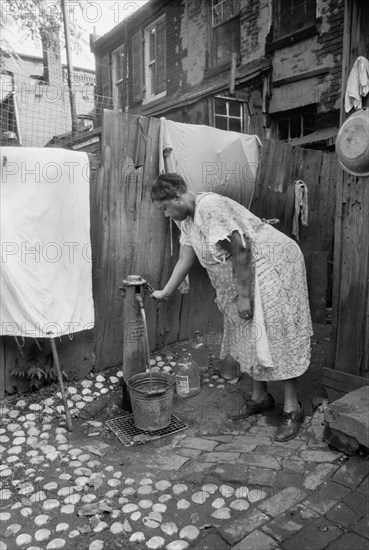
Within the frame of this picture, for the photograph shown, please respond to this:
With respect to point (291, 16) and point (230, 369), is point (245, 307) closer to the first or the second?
point (230, 369)

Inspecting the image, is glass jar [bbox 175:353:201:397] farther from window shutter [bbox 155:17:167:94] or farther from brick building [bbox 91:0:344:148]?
window shutter [bbox 155:17:167:94]

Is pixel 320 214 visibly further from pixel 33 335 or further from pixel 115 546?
pixel 115 546

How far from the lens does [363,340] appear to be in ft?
11.5

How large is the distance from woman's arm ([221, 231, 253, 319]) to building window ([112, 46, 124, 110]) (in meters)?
14.7

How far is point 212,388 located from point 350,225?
2.11m

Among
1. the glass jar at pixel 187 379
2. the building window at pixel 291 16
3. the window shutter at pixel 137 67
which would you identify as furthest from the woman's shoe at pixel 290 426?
the window shutter at pixel 137 67

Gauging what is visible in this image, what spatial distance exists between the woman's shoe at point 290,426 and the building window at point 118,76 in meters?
15.2

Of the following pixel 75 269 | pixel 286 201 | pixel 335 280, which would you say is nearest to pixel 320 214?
pixel 286 201

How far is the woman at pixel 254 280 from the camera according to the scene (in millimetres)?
3207

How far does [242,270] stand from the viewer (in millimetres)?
3186

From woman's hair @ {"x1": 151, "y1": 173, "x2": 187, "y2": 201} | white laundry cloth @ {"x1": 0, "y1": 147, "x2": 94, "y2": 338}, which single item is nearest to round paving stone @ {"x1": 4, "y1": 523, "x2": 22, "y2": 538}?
white laundry cloth @ {"x1": 0, "y1": 147, "x2": 94, "y2": 338}

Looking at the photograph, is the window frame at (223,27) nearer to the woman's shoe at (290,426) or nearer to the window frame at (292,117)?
the window frame at (292,117)

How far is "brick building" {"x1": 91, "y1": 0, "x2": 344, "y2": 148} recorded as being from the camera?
360 inches

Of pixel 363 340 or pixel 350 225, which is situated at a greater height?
pixel 350 225
